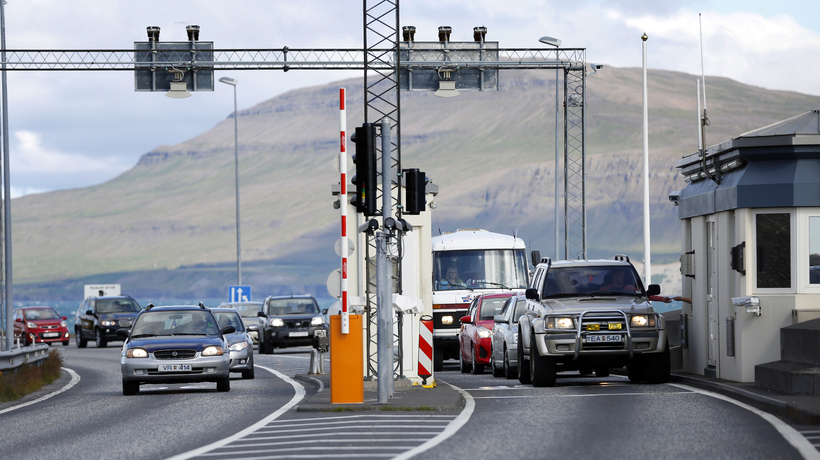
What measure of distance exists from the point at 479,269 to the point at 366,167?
15560mm

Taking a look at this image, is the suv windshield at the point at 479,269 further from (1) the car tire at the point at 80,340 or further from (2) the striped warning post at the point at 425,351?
(1) the car tire at the point at 80,340

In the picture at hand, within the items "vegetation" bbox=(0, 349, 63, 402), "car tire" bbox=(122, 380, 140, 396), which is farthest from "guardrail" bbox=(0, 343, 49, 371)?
"car tire" bbox=(122, 380, 140, 396)

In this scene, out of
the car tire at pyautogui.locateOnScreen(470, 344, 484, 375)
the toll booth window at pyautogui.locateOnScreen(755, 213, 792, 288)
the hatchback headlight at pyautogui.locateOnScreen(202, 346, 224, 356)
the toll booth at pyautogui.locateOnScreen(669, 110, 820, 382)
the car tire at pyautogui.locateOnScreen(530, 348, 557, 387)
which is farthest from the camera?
the car tire at pyautogui.locateOnScreen(470, 344, 484, 375)

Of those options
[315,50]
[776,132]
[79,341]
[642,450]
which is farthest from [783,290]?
[79,341]

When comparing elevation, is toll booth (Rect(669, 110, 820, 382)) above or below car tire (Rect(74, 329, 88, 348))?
above

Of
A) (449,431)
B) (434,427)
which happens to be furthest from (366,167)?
(449,431)

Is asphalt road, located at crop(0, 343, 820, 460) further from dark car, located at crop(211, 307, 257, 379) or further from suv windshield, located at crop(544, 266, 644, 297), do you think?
dark car, located at crop(211, 307, 257, 379)

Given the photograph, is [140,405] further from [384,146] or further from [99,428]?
[384,146]

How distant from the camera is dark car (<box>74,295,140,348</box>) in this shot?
4797 centimetres

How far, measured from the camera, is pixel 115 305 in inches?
1925

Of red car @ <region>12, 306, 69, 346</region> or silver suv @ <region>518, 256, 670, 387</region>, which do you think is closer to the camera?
silver suv @ <region>518, 256, 670, 387</region>

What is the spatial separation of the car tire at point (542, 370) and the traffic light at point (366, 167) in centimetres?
488

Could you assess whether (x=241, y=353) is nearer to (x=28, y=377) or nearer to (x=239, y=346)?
(x=239, y=346)

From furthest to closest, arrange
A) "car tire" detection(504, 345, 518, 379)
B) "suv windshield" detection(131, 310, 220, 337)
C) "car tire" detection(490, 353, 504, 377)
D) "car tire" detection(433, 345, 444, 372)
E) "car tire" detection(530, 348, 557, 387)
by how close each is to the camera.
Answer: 1. "car tire" detection(433, 345, 444, 372)
2. "car tire" detection(490, 353, 504, 377)
3. "car tire" detection(504, 345, 518, 379)
4. "suv windshield" detection(131, 310, 220, 337)
5. "car tire" detection(530, 348, 557, 387)
